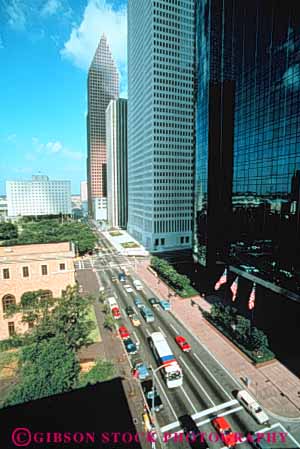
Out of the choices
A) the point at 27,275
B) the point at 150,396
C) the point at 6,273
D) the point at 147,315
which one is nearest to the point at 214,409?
the point at 150,396

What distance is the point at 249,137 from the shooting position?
4769 cm

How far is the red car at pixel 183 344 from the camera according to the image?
36.6m

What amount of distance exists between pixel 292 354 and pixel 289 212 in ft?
69.9

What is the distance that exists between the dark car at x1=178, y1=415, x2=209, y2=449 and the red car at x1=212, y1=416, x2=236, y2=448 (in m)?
1.74

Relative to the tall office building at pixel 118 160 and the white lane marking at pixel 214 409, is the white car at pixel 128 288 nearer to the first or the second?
the white lane marking at pixel 214 409

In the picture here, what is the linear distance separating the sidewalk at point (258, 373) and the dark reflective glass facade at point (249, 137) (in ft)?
42.9

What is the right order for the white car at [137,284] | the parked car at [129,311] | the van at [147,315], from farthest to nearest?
the white car at [137,284], the parked car at [129,311], the van at [147,315]

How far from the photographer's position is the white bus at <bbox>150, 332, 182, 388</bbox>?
29.4 m

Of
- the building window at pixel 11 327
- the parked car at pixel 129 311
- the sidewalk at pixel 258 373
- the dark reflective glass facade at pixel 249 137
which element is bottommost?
the sidewalk at pixel 258 373

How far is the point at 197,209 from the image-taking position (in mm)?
65312

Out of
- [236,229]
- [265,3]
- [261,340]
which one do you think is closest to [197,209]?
[236,229]

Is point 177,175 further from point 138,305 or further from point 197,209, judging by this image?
point 138,305

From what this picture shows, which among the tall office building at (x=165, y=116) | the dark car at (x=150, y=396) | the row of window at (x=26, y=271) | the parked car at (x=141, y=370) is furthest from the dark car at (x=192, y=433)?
the tall office building at (x=165, y=116)

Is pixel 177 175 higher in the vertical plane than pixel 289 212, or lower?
higher
